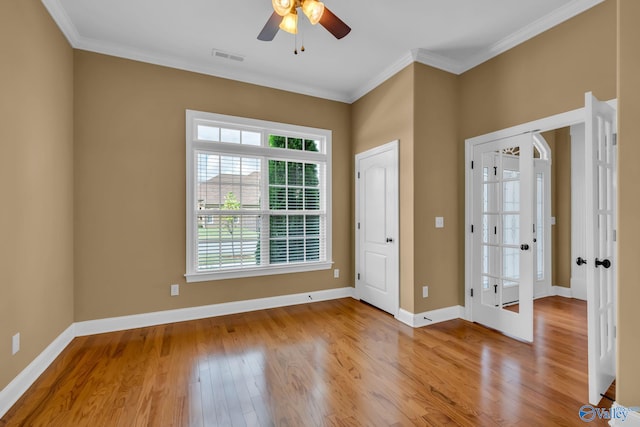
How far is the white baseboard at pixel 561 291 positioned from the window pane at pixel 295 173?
13.8 ft

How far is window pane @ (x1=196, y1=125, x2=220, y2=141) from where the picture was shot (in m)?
3.63

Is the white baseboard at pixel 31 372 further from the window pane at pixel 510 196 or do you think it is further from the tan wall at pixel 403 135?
the window pane at pixel 510 196

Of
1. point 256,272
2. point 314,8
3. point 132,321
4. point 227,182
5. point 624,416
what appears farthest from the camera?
point 256,272

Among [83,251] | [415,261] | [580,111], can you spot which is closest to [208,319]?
[83,251]

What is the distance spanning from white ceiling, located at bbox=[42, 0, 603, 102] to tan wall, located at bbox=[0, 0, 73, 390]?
461 millimetres

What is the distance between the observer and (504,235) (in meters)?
3.17

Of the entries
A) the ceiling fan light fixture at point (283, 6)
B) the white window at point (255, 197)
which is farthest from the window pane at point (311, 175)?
the ceiling fan light fixture at point (283, 6)

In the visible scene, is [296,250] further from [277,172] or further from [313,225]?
[277,172]

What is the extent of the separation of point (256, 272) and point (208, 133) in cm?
184

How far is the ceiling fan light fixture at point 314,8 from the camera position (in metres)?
2.01

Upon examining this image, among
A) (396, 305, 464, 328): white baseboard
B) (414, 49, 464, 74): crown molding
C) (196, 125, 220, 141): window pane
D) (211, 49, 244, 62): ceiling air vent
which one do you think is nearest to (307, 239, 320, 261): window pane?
(396, 305, 464, 328): white baseboard

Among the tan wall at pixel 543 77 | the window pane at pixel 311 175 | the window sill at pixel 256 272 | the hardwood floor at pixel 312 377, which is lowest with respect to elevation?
the hardwood floor at pixel 312 377

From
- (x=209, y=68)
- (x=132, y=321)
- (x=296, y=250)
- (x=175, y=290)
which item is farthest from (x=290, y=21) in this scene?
(x=132, y=321)

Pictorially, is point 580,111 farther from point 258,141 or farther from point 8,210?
point 8,210
